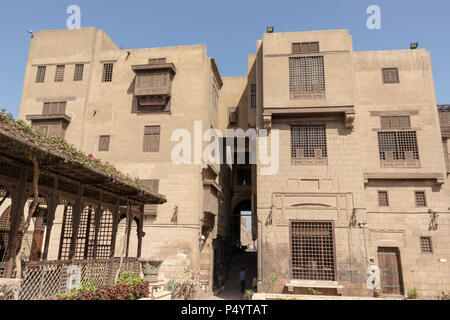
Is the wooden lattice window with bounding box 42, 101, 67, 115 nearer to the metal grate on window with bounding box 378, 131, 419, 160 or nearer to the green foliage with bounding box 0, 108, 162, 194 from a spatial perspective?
the green foliage with bounding box 0, 108, 162, 194

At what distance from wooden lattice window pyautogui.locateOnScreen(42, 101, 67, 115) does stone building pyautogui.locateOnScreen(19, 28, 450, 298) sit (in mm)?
99

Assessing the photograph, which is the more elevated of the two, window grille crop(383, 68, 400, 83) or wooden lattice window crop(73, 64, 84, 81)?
wooden lattice window crop(73, 64, 84, 81)

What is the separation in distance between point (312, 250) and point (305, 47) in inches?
477

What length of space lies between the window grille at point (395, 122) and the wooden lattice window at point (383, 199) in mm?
4100

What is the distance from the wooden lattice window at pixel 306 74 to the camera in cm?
2076

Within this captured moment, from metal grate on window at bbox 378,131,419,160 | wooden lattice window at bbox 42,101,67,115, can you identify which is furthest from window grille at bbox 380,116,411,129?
wooden lattice window at bbox 42,101,67,115

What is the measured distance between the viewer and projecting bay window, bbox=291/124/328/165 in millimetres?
20058

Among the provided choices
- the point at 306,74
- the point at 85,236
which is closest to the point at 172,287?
the point at 85,236

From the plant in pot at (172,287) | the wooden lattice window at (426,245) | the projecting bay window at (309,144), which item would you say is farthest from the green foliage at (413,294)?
the plant in pot at (172,287)

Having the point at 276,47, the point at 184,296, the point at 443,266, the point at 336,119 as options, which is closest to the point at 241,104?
the point at 276,47

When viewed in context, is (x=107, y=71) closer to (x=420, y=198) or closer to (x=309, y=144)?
(x=309, y=144)

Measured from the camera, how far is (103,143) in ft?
78.4
